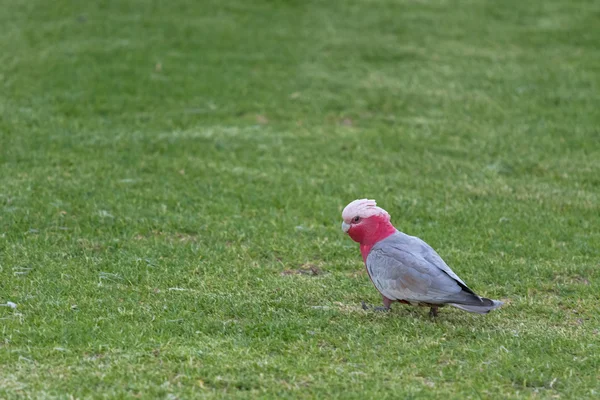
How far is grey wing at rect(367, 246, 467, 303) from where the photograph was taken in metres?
5.06

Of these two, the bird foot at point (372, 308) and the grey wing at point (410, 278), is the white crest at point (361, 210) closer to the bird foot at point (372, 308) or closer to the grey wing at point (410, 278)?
the grey wing at point (410, 278)

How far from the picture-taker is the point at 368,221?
18.4 ft

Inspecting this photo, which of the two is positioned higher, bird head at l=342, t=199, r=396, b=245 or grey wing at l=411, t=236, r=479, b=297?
bird head at l=342, t=199, r=396, b=245

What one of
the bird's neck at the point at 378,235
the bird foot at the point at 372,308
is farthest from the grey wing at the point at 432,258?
the bird foot at the point at 372,308

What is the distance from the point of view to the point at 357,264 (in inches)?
262

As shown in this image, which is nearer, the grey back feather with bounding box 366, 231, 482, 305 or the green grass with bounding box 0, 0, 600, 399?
the green grass with bounding box 0, 0, 600, 399

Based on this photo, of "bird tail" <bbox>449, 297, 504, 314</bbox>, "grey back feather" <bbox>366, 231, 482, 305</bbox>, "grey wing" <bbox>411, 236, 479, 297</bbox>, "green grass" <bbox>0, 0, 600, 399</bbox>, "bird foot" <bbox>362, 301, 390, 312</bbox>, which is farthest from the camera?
"bird foot" <bbox>362, 301, 390, 312</bbox>

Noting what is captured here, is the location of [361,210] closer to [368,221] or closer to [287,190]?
[368,221]

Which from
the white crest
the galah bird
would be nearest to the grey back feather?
the galah bird

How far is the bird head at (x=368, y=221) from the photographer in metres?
5.59

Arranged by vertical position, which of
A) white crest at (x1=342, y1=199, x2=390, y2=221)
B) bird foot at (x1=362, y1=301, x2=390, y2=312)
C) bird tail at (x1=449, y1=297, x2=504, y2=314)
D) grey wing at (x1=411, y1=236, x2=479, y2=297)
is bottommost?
bird foot at (x1=362, y1=301, x2=390, y2=312)

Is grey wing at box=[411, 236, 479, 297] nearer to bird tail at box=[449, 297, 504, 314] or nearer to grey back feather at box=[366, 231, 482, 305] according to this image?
grey back feather at box=[366, 231, 482, 305]

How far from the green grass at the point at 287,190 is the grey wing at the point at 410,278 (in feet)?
0.73

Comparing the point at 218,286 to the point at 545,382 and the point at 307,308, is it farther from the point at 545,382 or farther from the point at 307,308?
the point at 545,382
